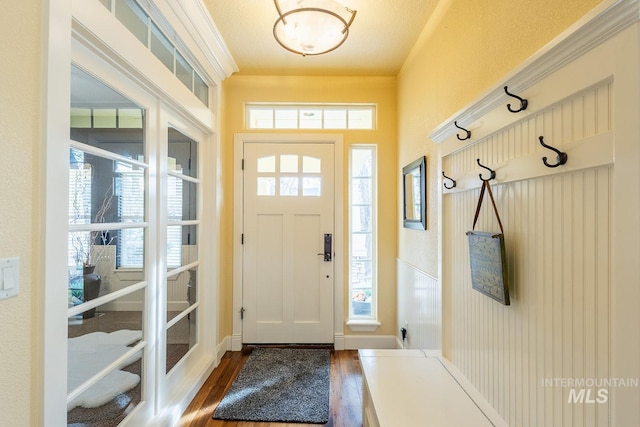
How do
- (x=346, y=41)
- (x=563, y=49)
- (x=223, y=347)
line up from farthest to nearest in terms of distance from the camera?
1. (x=223, y=347)
2. (x=346, y=41)
3. (x=563, y=49)

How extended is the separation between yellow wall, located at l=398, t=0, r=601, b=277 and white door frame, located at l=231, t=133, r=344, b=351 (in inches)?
22.9

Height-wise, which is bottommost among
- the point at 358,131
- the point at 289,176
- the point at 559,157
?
the point at 559,157

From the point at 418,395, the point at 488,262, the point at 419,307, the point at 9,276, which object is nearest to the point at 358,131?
the point at 419,307

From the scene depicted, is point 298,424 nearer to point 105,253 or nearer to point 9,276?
point 105,253

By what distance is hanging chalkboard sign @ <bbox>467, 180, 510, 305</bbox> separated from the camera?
1062mm

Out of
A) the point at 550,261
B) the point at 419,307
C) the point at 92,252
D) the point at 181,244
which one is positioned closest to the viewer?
the point at 550,261

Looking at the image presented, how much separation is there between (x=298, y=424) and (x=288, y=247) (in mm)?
1451

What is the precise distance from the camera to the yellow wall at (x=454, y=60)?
105 centimetres

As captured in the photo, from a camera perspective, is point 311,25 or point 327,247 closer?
point 311,25

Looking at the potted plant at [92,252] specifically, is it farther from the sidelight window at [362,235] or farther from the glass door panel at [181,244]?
the sidelight window at [362,235]

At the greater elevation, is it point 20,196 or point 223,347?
point 20,196

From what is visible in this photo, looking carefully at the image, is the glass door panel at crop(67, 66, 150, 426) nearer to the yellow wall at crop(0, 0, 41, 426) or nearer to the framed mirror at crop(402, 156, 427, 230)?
the yellow wall at crop(0, 0, 41, 426)

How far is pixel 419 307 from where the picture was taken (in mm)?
2193

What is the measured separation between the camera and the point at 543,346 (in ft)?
3.00
